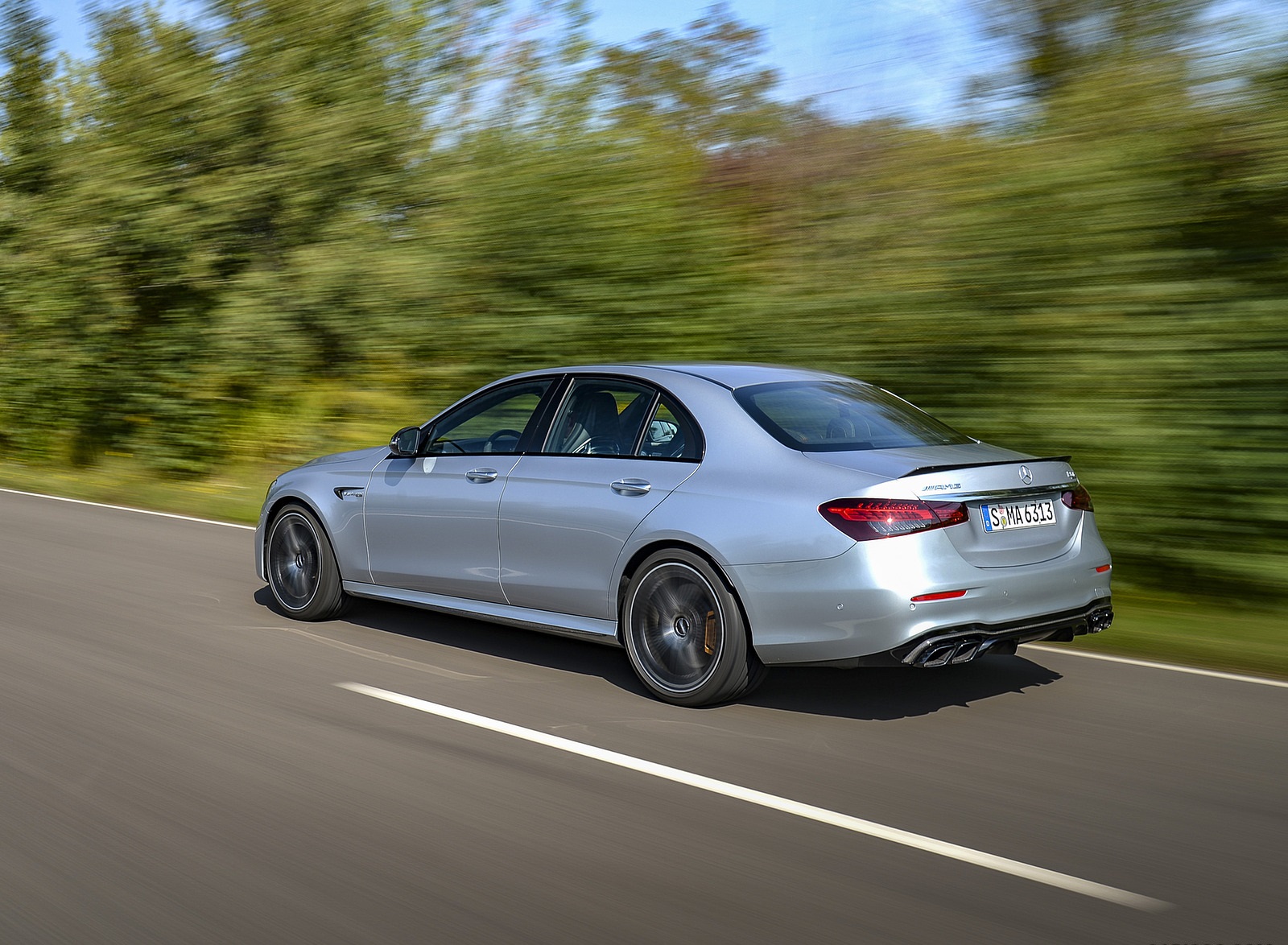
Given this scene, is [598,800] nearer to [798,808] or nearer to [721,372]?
[798,808]

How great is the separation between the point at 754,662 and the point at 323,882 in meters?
2.31

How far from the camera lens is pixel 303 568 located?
25.3ft

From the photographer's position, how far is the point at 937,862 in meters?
3.82

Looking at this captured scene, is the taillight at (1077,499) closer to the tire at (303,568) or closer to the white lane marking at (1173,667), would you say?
the white lane marking at (1173,667)

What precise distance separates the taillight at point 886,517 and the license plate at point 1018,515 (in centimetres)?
25

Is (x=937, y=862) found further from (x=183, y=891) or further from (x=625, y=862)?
(x=183, y=891)

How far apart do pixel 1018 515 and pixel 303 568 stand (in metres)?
4.39

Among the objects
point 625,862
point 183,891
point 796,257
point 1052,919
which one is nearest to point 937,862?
point 1052,919

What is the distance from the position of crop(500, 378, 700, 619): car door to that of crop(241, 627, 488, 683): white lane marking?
1.57ft

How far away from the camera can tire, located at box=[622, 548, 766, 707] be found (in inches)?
214

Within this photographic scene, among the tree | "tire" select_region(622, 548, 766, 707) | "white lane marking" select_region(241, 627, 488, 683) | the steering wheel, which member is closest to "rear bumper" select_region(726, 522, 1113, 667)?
"tire" select_region(622, 548, 766, 707)

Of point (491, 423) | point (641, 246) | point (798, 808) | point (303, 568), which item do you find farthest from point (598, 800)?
point (641, 246)

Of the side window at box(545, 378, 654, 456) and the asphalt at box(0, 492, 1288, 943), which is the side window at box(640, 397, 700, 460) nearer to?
the side window at box(545, 378, 654, 456)

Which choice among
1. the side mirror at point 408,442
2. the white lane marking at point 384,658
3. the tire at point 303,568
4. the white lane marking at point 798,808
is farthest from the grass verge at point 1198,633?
the tire at point 303,568
